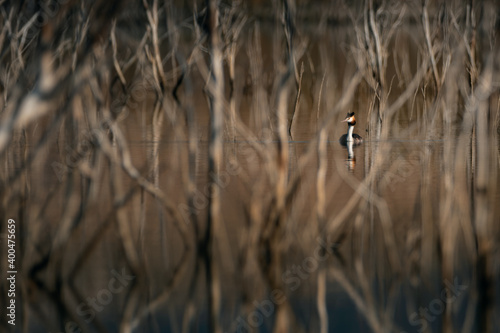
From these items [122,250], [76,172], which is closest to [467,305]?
[122,250]

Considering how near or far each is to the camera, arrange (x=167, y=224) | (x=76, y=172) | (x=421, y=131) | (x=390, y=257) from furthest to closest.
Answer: (x=421, y=131) < (x=76, y=172) < (x=167, y=224) < (x=390, y=257)

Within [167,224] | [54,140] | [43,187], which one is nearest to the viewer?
[167,224]

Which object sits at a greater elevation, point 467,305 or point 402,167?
point 402,167

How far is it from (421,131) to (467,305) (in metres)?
9.33

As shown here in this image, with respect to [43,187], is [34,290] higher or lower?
lower

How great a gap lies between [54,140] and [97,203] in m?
5.15

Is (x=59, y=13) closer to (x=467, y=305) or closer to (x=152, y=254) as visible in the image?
(x=152, y=254)

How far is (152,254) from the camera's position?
4.79 m

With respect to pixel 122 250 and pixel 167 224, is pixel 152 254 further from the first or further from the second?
pixel 167 224

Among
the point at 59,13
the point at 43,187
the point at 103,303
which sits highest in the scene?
the point at 59,13

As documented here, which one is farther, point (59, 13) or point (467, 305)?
point (467, 305)

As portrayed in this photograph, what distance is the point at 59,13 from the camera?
332cm

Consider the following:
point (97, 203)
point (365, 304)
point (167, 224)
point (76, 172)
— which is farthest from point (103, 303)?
point (76, 172)

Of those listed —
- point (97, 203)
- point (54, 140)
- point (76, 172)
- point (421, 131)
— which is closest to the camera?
point (97, 203)
